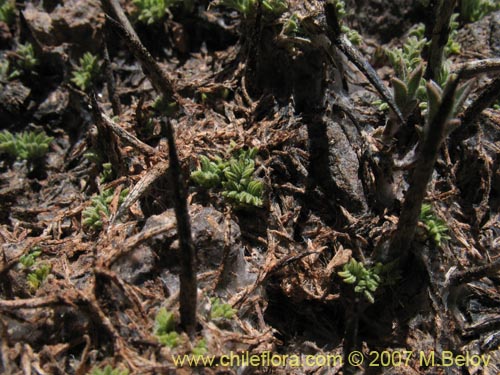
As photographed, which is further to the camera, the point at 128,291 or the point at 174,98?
the point at 174,98

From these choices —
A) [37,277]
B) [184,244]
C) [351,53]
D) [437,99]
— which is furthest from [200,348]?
[351,53]

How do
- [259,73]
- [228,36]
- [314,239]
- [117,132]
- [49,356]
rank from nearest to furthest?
[49,356] → [314,239] → [117,132] → [259,73] → [228,36]

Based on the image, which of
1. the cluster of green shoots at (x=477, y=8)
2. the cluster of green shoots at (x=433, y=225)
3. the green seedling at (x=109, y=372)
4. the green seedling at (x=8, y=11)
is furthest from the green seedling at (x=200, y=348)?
the green seedling at (x=8, y=11)

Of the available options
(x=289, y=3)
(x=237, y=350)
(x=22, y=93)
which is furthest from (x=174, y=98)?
(x=237, y=350)

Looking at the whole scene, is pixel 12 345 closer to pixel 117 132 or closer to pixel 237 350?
pixel 237 350

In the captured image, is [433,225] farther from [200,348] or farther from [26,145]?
[26,145]

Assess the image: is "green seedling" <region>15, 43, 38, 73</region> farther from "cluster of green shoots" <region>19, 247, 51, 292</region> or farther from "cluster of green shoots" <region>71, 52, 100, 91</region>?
"cluster of green shoots" <region>19, 247, 51, 292</region>

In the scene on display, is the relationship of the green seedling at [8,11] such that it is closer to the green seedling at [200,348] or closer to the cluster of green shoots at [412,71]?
the cluster of green shoots at [412,71]

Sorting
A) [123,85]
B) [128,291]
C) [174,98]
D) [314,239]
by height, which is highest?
[123,85]
